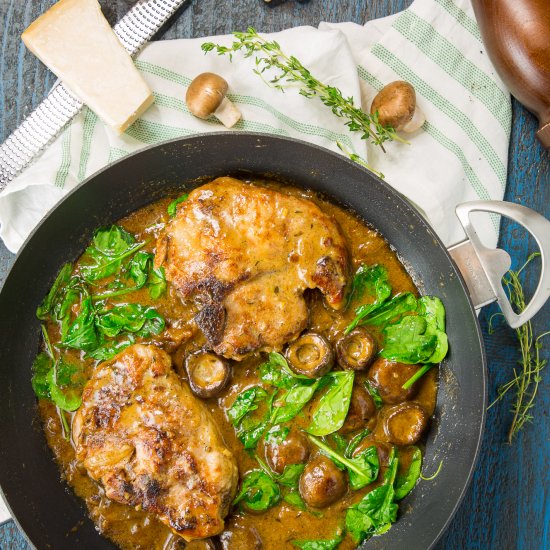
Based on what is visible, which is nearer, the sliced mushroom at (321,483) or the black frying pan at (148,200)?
the sliced mushroom at (321,483)

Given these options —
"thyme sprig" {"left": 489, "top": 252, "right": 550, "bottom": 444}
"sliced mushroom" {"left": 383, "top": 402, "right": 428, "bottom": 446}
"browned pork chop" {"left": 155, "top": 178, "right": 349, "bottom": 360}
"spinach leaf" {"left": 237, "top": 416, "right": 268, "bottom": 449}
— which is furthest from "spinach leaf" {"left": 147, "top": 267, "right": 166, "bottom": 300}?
"thyme sprig" {"left": 489, "top": 252, "right": 550, "bottom": 444}

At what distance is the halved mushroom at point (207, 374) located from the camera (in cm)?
322

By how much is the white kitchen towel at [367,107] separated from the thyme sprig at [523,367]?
0.32 metres

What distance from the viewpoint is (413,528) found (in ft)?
11.2

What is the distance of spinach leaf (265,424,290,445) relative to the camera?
129 inches

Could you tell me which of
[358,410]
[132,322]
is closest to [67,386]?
[132,322]

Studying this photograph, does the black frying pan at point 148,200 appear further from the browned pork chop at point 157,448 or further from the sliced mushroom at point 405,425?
the browned pork chop at point 157,448

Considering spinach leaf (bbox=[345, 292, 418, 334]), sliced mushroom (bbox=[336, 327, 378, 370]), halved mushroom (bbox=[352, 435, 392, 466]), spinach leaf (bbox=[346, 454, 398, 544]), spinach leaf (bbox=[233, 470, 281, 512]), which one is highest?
spinach leaf (bbox=[345, 292, 418, 334])

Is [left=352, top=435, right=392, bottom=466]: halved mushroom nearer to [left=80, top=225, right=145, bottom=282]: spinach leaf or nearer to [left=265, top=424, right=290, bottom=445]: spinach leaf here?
[left=265, top=424, right=290, bottom=445]: spinach leaf

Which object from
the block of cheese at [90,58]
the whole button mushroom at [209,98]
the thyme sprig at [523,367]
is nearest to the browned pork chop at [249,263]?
the whole button mushroom at [209,98]

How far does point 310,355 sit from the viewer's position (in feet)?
10.8

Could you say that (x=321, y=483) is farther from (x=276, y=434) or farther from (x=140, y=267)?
(x=140, y=267)

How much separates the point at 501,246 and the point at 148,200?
2070mm

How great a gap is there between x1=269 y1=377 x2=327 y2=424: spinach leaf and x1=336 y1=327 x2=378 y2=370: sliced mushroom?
161mm
